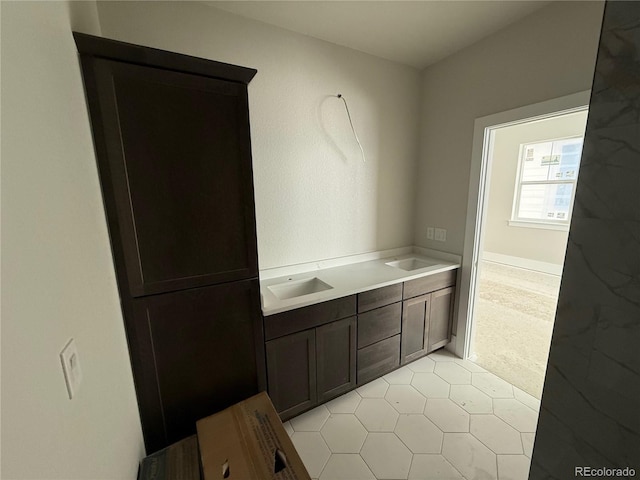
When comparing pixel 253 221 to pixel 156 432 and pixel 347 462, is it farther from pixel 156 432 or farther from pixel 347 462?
pixel 347 462

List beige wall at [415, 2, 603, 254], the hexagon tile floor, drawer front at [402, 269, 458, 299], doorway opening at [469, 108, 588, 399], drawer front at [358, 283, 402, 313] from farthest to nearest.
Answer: doorway opening at [469, 108, 588, 399], drawer front at [402, 269, 458, 299], drawer front at [358, 283, 402, 313], beige wall at [415, 2, 603, 254], the hexagon tile floor

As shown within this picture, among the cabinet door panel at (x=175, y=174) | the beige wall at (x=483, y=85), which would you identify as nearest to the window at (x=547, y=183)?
the beige wall at (x=483, y=85)

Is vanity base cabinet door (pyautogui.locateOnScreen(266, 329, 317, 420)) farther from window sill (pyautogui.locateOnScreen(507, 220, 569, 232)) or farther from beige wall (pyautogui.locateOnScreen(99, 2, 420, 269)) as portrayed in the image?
window sill (pyautogui.locateOnScreen(507, 220, 569, 232))

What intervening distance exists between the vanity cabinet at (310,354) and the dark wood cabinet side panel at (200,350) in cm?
15

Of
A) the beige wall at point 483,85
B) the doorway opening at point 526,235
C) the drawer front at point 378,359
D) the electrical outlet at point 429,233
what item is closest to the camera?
the beige wall at point 483,85

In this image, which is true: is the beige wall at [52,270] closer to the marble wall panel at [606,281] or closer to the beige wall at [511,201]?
the marble wall panel at [606,281]

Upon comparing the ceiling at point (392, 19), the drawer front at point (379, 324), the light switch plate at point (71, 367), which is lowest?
the drawer front at point (379, 324)

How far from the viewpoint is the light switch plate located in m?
0.61

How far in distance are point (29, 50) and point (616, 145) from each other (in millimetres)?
1356

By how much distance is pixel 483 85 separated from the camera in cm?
201

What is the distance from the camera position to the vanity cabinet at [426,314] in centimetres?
209

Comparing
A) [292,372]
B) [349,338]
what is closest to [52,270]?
[292,372]

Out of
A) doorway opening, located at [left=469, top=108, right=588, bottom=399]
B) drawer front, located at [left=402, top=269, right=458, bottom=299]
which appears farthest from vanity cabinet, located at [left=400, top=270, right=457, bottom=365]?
doorway opening, located at [left=469, top=108, right=588, bottom=399]

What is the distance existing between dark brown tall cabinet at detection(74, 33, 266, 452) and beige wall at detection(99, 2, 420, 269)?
0.60 m
